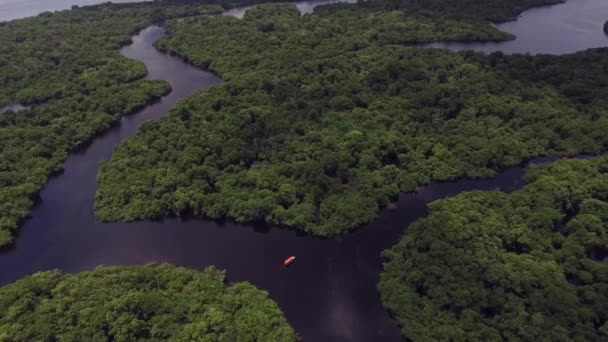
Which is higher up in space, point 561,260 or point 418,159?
point 418,159

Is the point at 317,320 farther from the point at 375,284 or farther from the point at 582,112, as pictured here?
the point at 582,112

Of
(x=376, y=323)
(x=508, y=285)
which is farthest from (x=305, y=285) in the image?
(x=508, y=285)

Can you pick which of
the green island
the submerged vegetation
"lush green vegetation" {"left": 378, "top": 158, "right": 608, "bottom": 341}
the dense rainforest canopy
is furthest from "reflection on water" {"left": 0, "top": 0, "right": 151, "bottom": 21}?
"lush green vegetation" {"left": 378, "top": 158, "right": 608, "bottom": 341}

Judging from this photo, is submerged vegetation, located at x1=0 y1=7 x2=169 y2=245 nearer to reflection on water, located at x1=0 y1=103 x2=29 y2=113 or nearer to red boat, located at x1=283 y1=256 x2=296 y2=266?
reflection on water, located at x1=0 y1=103 x2=29 y2=113

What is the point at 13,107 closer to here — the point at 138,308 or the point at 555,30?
the point at 138,308

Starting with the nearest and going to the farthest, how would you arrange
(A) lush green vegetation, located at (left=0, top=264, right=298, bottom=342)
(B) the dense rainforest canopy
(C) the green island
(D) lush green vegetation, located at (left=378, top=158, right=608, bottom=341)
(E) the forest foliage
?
(D) lush green vegetation, located at (left=378, top=158, right=608, bottom=341), (A) lush green vegetation, located at (left=0, top=264, right=298, bottom=342), (B) the dense rainforest canopy, (C) the green island, (E) the forest foliage

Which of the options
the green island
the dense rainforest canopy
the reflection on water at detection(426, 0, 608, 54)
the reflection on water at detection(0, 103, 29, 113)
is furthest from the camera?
the reflection on water at detection(426, 0, 608, 54)

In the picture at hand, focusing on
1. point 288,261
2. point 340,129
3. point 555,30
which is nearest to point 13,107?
point 340,129
